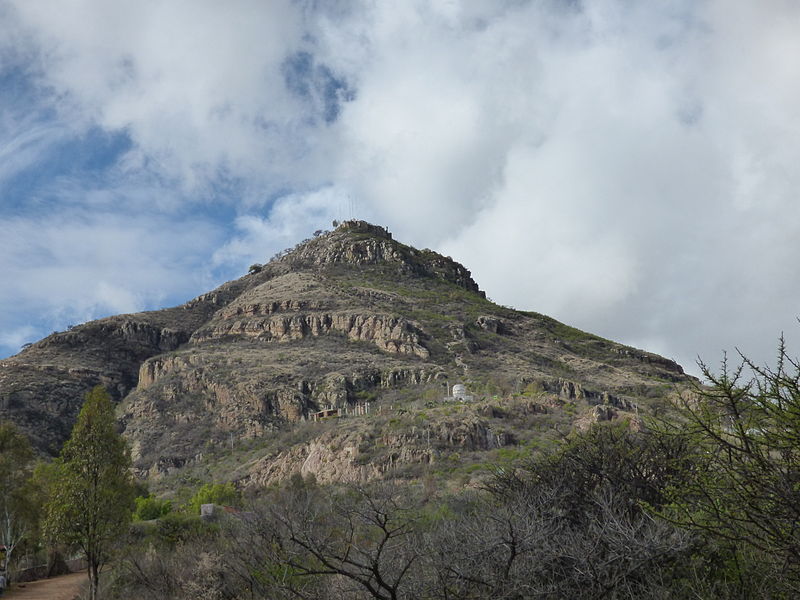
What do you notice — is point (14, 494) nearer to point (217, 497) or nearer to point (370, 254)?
point (217, 497)

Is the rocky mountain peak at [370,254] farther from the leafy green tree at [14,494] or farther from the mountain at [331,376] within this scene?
the leafy green tree at [14,494]

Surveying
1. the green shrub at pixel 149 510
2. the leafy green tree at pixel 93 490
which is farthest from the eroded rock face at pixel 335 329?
the leafy green tree at pixel 93 490

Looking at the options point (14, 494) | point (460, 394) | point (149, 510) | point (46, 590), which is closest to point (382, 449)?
point (149, 510)

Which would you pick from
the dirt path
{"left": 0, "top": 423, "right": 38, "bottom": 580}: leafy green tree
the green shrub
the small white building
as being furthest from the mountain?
the dirt path

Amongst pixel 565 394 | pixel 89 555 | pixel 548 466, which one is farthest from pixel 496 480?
pixel 565 394

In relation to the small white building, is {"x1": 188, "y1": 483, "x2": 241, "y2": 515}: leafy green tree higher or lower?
lower

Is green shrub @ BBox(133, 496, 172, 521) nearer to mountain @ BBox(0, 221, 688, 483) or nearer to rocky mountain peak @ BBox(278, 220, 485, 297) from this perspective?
mountain @ BBox(0, 221, 688, 483)

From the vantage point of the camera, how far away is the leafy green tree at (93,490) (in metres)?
16.4

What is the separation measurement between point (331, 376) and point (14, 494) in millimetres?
39884

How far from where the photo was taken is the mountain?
4481cm

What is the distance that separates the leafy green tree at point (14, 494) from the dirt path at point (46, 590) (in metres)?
1.84

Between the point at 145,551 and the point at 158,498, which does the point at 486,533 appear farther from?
the point at 158,498

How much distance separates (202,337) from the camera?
83.2 metres

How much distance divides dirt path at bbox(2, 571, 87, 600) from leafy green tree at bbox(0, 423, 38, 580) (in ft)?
6.04
